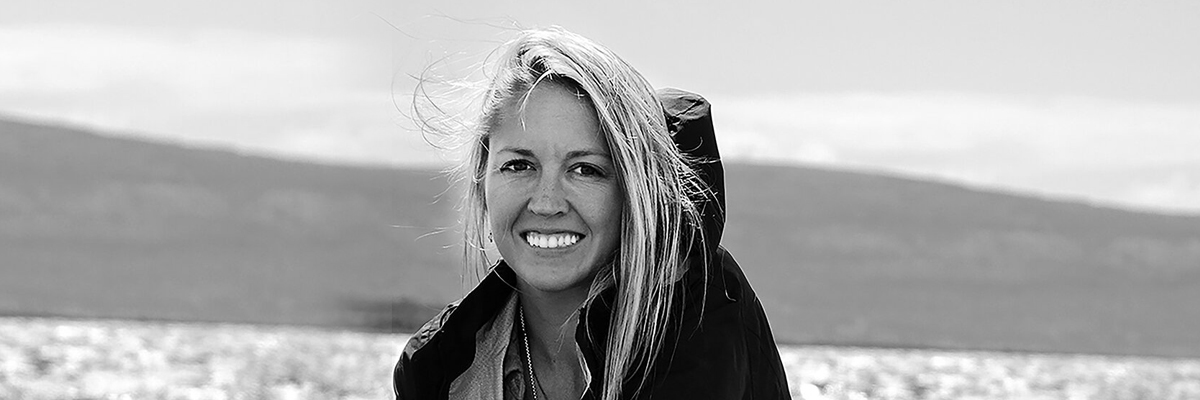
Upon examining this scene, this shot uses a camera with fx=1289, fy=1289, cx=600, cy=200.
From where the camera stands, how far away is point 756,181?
9727 millimetres

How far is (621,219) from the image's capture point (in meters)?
1.29

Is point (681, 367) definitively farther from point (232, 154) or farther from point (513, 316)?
point (232, 154)

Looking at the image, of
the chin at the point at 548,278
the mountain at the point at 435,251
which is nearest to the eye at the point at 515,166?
the chin at the point at 548,278

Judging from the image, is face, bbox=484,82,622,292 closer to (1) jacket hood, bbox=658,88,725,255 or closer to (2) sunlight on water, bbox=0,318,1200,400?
(1) jacket hood, bbox=658,88,725,255

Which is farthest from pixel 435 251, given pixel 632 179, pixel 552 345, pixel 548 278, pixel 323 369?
pixel 632 179

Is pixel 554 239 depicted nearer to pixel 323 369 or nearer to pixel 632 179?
pixel 632 179

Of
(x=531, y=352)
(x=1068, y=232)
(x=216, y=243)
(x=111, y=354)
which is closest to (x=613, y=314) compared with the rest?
(x=531, y=352)

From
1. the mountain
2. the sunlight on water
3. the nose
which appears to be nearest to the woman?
the nose

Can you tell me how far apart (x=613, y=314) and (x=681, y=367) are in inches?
4.5

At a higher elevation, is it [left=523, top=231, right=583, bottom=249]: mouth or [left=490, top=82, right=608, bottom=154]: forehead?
[left=490, top=82, right=608, bottom=154]: forehead

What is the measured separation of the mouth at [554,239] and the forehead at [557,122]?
89 mm

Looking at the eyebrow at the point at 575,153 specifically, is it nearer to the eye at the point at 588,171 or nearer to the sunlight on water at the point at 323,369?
the eye at the point at 588,171

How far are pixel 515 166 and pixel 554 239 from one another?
3.3 inches

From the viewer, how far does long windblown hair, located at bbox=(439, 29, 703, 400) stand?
3.98ft
